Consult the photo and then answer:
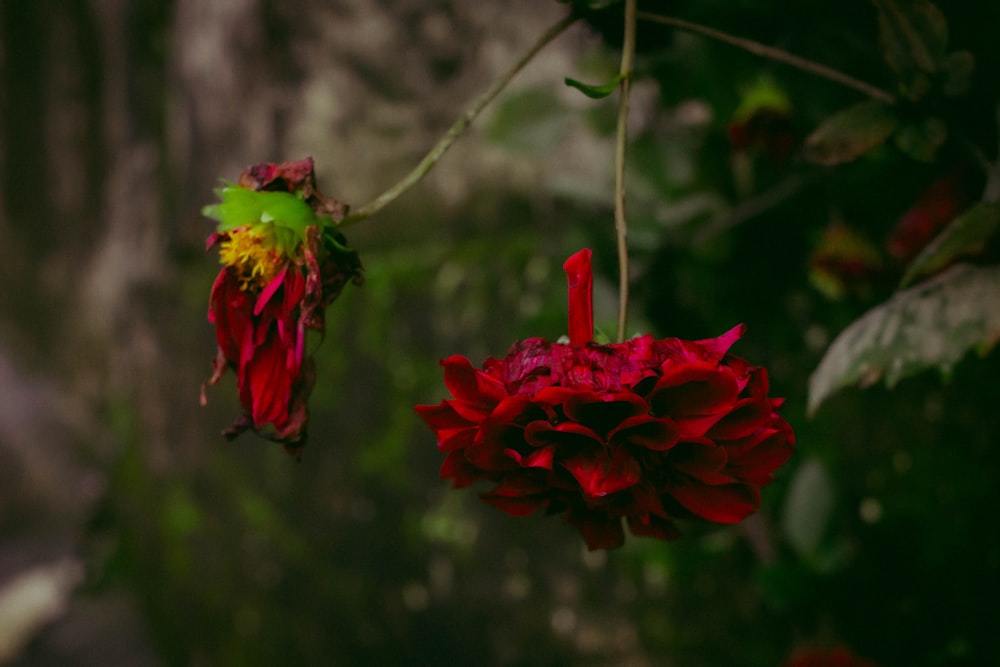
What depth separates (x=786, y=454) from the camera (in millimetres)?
289

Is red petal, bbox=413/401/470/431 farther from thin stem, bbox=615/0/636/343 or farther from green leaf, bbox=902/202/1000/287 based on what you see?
green leaf, bbox=902/202/1000/287

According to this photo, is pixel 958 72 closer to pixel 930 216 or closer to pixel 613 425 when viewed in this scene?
pixel 930 216

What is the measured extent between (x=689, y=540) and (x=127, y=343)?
1.18m

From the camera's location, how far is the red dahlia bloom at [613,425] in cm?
27

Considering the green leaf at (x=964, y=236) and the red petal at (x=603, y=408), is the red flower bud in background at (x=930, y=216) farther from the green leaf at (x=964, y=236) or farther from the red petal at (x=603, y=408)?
the red petal at (x=603, y=408)

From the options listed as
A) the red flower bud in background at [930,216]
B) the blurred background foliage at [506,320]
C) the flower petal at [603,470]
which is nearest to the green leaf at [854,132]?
the blurred background foliage at [506,320]

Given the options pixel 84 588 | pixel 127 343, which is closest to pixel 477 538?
pixel 127 343

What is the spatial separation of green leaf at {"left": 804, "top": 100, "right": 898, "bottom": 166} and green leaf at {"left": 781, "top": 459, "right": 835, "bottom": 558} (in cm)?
27

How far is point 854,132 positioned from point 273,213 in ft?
0.90

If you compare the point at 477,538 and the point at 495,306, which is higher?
the point at 495,306

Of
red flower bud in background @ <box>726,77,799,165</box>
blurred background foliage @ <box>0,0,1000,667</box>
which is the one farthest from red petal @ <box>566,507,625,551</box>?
red flower bud in background @ <box>726,77,799,165</box>

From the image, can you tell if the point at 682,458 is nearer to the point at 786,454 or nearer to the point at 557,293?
the point at 786,454

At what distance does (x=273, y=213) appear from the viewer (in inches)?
11.9

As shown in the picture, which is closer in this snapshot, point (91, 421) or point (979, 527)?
point (979, 527)
